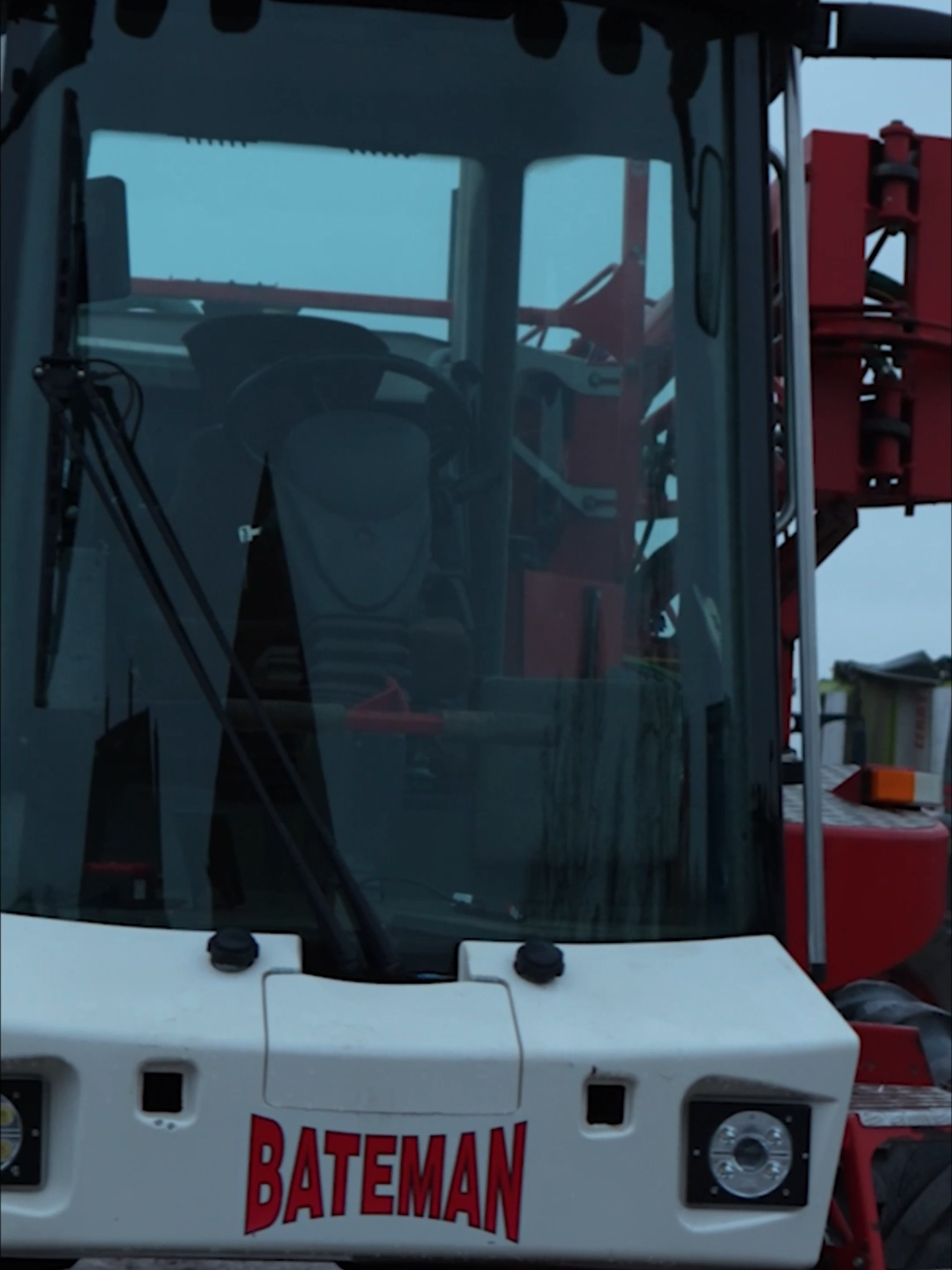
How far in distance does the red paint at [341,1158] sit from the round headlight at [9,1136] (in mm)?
395

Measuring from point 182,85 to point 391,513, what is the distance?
0.73 metres

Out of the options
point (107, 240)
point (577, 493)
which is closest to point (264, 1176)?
point (577, 493)

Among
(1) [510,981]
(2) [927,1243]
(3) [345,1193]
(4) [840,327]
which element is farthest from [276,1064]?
(4) [840,327]

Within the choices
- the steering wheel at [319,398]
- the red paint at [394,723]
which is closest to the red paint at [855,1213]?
the red paint at [394,723]

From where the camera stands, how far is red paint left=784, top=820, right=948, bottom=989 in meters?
3.09

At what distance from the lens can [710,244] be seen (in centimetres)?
300

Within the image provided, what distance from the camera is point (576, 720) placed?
285cm

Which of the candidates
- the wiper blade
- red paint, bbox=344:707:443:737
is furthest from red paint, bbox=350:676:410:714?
the wiper blade

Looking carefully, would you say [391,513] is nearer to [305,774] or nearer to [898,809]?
[305,774]

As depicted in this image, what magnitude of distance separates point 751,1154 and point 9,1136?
3.25 feet

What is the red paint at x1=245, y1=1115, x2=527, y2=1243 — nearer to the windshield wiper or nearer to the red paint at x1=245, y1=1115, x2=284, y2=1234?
the red paint at x1=245, y1=1115, x2=284, y2=1234

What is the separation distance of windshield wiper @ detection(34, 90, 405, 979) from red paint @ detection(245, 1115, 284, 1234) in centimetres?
40

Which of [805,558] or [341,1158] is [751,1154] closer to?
[341,1158]

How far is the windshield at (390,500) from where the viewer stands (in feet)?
8.92
